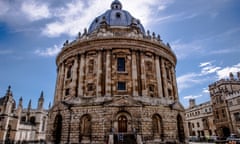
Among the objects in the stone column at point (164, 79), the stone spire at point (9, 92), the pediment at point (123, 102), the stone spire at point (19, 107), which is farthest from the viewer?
the stone spire at point (19, 107)

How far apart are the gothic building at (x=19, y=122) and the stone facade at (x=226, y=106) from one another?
45.9 m

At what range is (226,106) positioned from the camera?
4250 cm

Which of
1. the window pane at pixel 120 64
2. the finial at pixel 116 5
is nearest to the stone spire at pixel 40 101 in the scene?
the finial at pixel 116 5

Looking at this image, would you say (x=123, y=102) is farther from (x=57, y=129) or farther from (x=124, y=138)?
(x=57, y=129)

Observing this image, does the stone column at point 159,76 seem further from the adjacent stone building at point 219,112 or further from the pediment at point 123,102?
the adjacent stone building at point 219,112

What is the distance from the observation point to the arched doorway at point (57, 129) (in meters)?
25.3

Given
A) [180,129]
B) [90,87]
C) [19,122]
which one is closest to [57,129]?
[90,87]

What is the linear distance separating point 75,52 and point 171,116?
16.6m

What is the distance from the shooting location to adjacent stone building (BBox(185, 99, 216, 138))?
4991 cm

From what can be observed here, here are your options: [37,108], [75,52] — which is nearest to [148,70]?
[75,52]

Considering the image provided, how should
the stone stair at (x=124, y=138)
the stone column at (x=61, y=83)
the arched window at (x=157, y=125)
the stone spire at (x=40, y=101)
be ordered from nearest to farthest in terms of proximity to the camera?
the stone stair at (x=124, y=138) < the arched window at (x=157, y=125) < the stone column at (x=61, y=83) < the stone spire at (x=40, y=101)

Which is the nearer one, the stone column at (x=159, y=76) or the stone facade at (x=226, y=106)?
the stone column at (x=159, y=76)

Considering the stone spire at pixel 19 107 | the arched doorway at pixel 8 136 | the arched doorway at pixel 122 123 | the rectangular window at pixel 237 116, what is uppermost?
the stone spire at pixel 19 107

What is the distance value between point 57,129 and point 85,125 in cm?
486
